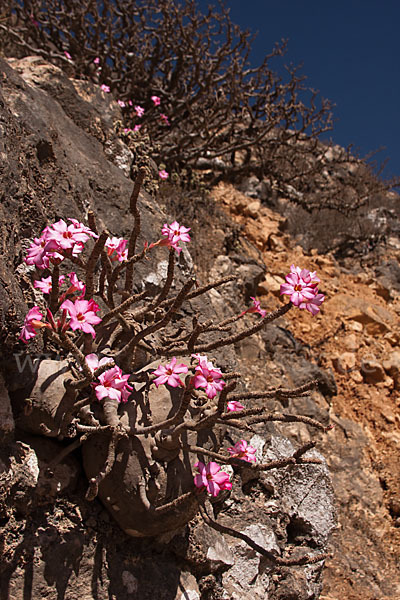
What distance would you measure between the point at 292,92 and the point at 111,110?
4.06 m

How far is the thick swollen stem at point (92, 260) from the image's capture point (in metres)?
1.67

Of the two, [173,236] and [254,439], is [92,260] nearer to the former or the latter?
[173,236]

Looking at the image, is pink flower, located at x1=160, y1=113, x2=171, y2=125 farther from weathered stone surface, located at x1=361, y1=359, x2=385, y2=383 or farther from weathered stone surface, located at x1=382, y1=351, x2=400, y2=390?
weathered stone surface, located at x1=382, y1=351, x2=400, y2=390

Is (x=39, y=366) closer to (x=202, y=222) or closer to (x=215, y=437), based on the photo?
(x=215, y=437)

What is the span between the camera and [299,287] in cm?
175

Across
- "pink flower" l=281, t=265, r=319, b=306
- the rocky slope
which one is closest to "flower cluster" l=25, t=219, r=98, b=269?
"pink flower" l=281, t=265, r=319, b=306

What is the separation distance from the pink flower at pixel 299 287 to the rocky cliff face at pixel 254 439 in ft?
3.65

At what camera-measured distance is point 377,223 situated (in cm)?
888

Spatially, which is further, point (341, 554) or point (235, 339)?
point (341, 554)

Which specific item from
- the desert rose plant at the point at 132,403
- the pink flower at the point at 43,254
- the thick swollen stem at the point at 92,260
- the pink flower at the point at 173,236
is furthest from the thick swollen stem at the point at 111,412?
the pink flower at the point at 173,236

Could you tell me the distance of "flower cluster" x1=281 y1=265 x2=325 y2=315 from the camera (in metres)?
1.72

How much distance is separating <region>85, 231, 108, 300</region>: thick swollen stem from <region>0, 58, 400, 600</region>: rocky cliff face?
1.01 feet

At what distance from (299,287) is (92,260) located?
0.82m

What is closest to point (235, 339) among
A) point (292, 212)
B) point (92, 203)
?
point (92, 203)
